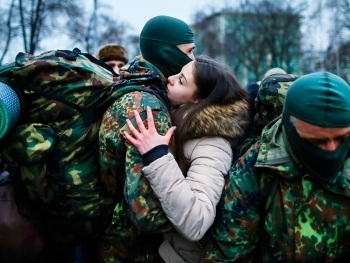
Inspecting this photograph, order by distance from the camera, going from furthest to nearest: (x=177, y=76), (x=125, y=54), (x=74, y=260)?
(x=125, y=54) → (x=74, y=260) → (x=177, y=76)

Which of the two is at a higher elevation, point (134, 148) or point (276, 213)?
point (134, 148)

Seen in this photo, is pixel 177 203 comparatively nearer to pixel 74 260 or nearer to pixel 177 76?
pixel 177 76

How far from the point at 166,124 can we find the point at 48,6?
16.0 meters

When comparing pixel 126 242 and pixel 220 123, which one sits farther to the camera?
pixel 126 242

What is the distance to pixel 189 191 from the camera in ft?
6.98

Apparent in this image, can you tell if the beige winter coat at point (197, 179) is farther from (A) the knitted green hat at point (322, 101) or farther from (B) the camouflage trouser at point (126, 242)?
(A) the knitted green hat at point (322, 101)

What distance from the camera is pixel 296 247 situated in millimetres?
2096

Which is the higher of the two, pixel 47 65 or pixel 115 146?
pixel 47 65

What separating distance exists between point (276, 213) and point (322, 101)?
1.74 feet

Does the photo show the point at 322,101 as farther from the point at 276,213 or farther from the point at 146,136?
the point at 146,136

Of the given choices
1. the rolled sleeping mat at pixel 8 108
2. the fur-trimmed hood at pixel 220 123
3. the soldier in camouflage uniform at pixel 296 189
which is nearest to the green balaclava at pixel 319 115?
the soldier in camouflage uniform at pixel 296 189

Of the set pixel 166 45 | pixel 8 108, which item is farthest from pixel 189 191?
pixel 166 45

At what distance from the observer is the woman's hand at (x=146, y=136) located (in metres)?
2.17

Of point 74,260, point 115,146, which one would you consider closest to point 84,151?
point 115,146
